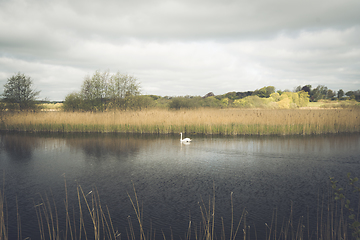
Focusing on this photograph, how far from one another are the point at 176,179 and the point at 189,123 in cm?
900

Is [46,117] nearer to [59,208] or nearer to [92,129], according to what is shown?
[92,129]

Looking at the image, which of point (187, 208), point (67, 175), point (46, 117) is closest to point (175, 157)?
point (67, 175)

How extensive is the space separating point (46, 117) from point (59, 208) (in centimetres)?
1395

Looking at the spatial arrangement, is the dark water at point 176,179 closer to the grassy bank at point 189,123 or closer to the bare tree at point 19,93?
the grassy bank at point 189,123

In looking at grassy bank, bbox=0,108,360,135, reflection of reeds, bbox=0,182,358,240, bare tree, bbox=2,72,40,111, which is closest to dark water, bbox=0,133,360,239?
reflection of reeds, bbox=0,182,358,240

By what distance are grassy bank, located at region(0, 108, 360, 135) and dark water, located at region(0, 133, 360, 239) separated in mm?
4268

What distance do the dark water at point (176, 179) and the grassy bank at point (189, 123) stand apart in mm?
4268

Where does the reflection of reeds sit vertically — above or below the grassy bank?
below

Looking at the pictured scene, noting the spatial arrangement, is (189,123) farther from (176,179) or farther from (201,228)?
(201,228)

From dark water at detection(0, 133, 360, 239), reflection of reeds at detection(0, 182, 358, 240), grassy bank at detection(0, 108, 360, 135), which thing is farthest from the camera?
grassy bank at detection(0, 108, 360, 135)

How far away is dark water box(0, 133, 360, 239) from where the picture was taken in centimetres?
365

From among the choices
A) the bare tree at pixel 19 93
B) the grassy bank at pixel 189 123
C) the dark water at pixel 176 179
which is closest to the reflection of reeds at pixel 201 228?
the dark water at pixel 176 179

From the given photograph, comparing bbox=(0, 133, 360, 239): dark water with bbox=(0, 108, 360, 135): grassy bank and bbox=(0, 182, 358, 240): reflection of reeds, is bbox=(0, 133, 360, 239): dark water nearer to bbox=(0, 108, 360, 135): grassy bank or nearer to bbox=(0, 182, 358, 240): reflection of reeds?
bbox=(0, 182, 358, 240): reflection of reeds

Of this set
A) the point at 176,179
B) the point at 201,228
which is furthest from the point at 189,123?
the point at 201,228
